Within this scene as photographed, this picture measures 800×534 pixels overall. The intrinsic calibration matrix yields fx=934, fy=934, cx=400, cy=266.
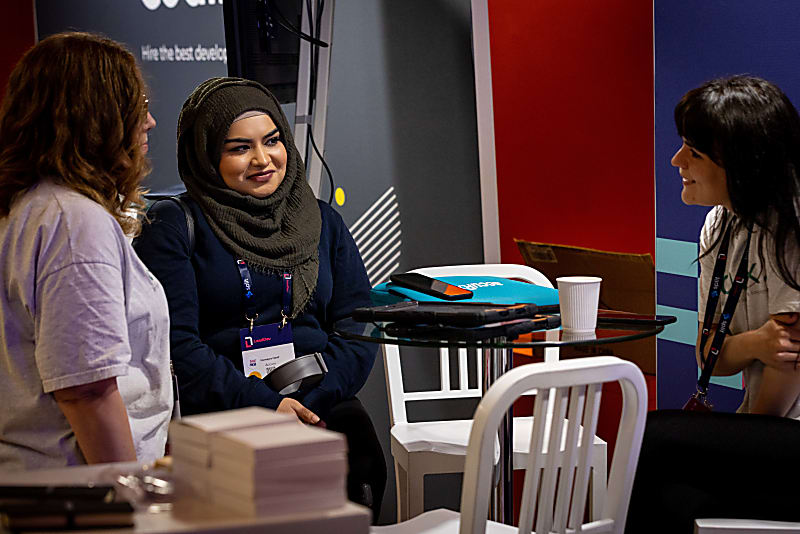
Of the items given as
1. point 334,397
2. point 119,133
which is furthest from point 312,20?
point 119,133

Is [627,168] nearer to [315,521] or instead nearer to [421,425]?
[421,425]

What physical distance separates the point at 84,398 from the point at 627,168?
231 centimetres

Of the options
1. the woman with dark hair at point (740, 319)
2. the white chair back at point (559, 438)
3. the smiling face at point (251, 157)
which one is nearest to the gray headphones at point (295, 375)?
the smiling face at point (251, 157)

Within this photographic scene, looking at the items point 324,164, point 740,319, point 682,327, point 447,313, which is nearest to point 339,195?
point 324,164

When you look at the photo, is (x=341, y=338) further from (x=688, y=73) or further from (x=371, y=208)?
(x=688, y=73)

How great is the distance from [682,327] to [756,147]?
1.02 meters

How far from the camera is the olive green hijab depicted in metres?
2.77

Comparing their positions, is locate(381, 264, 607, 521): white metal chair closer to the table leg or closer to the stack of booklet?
the table leg

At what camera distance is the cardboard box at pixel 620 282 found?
3307 millimetres

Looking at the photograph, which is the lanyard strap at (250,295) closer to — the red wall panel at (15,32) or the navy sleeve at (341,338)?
the navy sleeve at (341,338)

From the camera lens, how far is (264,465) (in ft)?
3.65

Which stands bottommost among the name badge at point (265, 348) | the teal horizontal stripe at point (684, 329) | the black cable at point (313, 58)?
the teal horizontal stripe at point (684, 329)

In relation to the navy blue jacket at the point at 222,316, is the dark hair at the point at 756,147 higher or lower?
higher

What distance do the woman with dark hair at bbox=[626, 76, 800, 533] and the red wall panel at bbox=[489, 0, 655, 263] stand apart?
836mm
